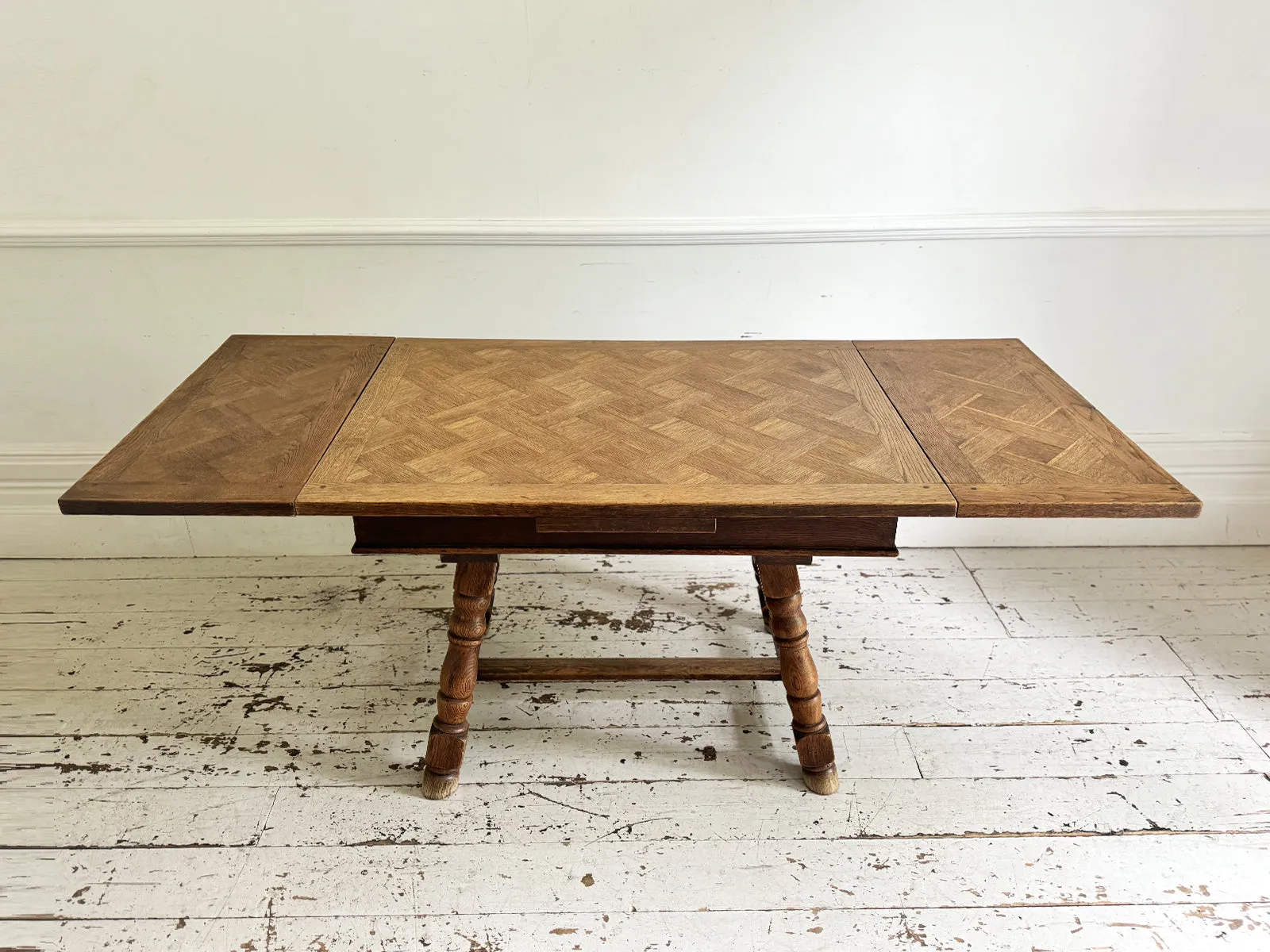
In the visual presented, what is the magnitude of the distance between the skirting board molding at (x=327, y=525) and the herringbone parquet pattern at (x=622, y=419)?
0.87 m

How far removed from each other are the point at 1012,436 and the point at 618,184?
1227mm

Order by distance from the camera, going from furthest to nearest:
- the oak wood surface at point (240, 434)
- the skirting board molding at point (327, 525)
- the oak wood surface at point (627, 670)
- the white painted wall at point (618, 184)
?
1. the skirting board molding at point (327, 525)
2. the white painted wall at point (618, 184)
3. the oak wood surface at point (627, 670)
4. the oak wood surface at point (240, 434)

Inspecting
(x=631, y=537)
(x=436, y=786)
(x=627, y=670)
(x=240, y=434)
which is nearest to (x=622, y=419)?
(x=631, y=537)

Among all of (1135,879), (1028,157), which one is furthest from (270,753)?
(1028,157)

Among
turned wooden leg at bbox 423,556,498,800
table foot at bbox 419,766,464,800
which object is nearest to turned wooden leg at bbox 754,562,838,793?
turned wooden leg at bbox 423,556,498,800

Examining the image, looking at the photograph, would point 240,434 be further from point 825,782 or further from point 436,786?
point 825,782

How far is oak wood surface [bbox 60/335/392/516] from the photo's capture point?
1613 mm

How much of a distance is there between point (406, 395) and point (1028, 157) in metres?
1.71

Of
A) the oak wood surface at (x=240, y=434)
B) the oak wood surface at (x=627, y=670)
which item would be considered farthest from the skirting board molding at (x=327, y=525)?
the oak wood surface at (x=627, y=670)

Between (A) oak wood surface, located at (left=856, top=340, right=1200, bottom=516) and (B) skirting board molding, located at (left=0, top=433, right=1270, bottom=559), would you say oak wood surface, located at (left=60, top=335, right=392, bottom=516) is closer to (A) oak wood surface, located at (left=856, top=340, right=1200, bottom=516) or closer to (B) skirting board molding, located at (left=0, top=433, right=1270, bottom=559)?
(B) skirting board molding, located at (left=0, top=433, right=1270, bottom=559)

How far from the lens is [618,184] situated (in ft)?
8.36

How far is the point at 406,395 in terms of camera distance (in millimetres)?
2021

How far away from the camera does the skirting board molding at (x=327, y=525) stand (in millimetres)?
2789

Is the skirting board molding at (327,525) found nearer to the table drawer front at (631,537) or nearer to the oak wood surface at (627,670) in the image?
the oak wood surface at (627,670)
